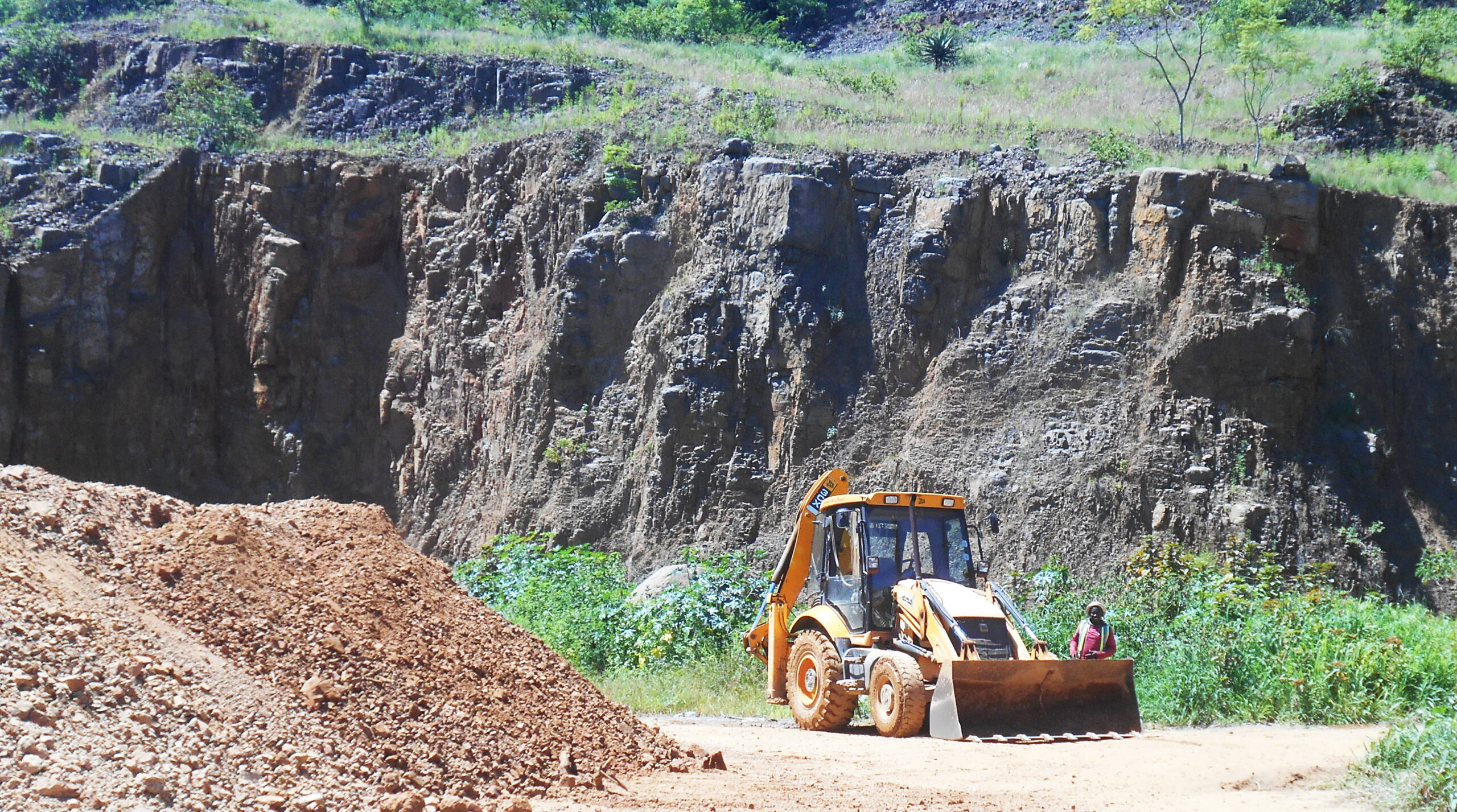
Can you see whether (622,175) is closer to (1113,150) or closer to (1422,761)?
(1113,150)

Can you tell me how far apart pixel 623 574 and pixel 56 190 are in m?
16.6

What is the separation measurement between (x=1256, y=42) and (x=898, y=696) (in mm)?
17448

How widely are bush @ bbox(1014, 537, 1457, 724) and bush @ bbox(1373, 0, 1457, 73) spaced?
48.3ft

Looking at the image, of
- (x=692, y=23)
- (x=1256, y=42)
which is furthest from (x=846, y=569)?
(x=692, y=23)

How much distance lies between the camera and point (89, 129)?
29.8 meters

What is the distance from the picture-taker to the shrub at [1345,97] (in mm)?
22828

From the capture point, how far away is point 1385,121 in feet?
74.6

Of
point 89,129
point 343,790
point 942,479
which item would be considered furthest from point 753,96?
point 343,790

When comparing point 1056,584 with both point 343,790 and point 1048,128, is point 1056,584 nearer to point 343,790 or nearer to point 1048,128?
point 1048,128

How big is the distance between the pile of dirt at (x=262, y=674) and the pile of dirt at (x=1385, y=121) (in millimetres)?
21076

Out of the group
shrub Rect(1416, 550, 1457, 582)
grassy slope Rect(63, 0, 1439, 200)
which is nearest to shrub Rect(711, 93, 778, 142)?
grassy slope Rect(63, 0, 1439, 200)

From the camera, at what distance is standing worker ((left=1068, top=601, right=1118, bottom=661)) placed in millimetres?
11156

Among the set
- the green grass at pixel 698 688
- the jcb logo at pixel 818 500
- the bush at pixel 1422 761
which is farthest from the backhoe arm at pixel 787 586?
the bush at pixel 1422 761

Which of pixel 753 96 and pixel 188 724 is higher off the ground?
pixel 753 96
